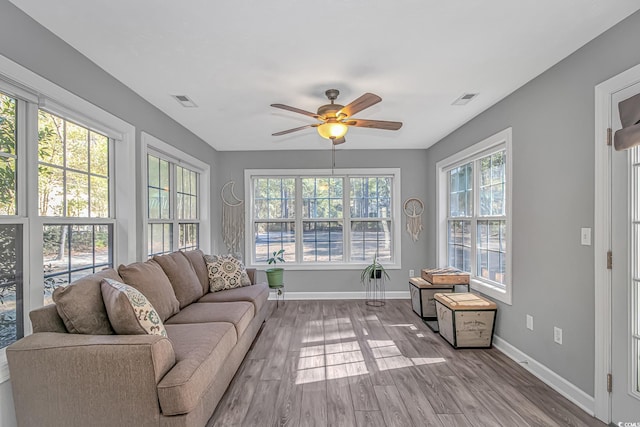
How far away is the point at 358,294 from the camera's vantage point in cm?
520

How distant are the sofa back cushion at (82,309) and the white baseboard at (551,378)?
3.14 metres

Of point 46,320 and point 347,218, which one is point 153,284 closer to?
point 46,320

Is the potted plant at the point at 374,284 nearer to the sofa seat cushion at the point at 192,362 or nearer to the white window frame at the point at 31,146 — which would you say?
the sofa seat cushion at the point at 192,362

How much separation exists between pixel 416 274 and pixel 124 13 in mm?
4864

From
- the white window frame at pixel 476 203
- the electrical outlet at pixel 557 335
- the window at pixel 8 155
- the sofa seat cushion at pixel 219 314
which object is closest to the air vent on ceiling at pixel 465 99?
the white window frame at pixel 476 203

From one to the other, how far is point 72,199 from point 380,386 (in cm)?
274

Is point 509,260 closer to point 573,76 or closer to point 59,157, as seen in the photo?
point 573,76

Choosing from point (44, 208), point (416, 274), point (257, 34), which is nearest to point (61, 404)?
point (44, 208)

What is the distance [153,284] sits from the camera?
8.30ft

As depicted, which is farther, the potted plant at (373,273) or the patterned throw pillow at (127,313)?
the potted plant at (373,273)

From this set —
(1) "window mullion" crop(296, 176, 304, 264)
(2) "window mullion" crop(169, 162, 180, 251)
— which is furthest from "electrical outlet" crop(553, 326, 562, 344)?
(2) "window mullion" crop(169, 162, 180, 251)

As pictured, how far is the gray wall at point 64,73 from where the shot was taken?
1709 mm

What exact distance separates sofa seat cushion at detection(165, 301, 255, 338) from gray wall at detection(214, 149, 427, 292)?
2205mm

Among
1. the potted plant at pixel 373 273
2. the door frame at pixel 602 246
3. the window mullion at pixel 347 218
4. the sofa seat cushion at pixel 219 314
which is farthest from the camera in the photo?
the window mullion at pixel 347 218
